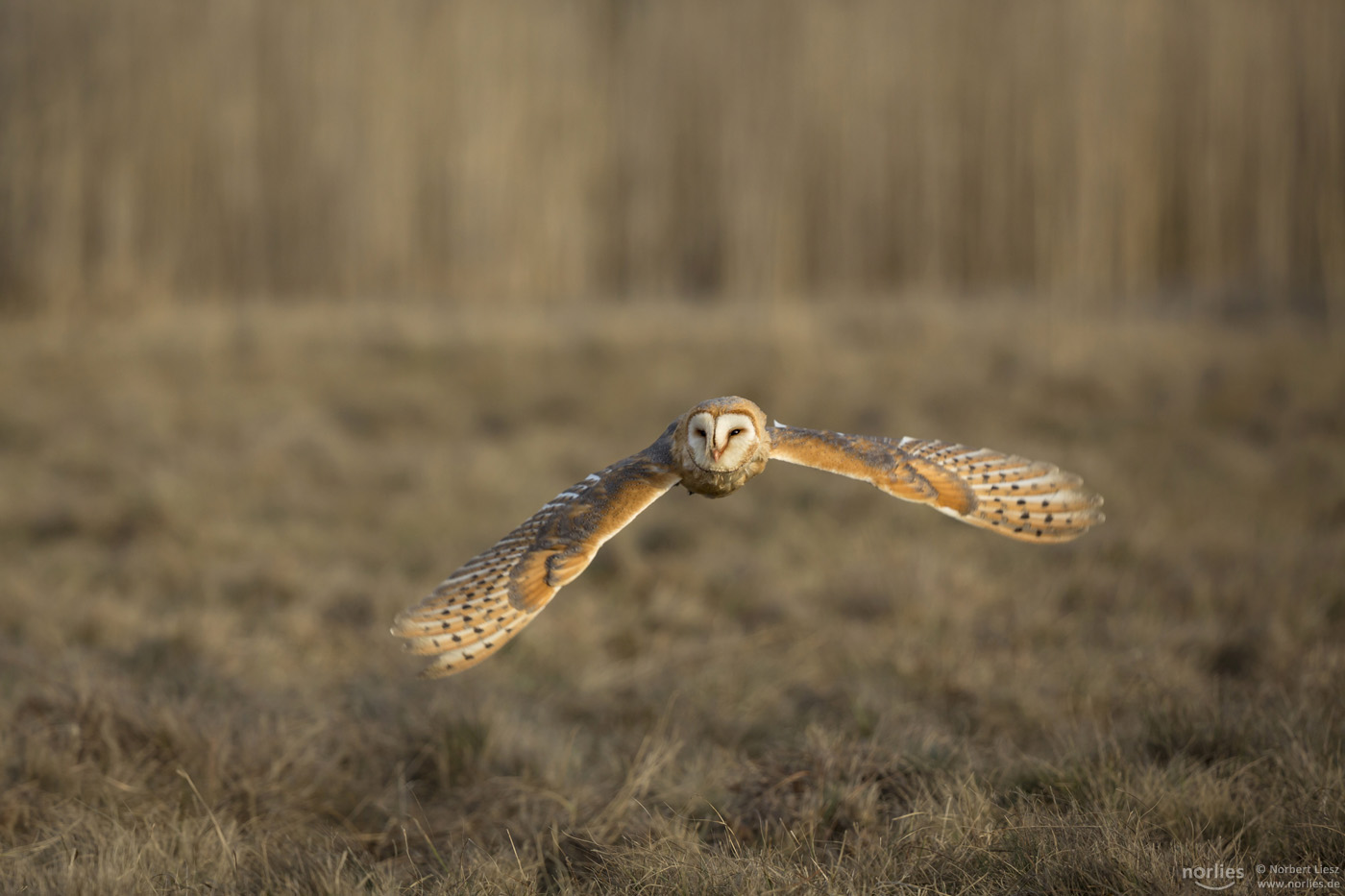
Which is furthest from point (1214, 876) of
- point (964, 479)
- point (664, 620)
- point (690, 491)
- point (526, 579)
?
point (664, 620)

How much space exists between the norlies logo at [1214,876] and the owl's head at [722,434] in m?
1.47

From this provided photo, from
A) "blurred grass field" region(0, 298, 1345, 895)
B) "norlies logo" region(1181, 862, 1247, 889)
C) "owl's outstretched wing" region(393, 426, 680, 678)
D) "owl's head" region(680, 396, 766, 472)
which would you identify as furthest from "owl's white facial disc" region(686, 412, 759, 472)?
"norlies logo" region(1181, 862, 1247, 889)

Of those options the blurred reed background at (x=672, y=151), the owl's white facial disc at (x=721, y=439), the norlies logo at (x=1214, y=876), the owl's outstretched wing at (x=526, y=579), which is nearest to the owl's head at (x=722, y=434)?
the owl's white facial disc at (x=721, y=439)

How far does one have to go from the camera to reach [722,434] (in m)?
2.39

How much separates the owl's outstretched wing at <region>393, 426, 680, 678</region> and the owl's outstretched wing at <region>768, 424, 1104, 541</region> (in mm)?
365

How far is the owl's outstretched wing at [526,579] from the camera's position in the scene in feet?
8.41

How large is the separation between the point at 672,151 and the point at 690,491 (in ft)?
39.8

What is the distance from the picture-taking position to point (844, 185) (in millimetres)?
13297

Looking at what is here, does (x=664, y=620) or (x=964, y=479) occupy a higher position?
(x=964, y=479)

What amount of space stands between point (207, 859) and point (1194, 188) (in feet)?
41.2

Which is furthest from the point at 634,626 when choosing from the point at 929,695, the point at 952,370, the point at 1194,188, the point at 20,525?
the point at 1194,188

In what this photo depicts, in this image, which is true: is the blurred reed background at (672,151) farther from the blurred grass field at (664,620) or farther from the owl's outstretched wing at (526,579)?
the owl's outstretched wing at (526,579)

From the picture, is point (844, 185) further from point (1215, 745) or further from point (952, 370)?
point (1215, 745)

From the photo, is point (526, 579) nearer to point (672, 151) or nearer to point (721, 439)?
point (721, 439)
